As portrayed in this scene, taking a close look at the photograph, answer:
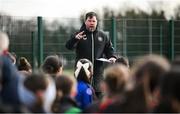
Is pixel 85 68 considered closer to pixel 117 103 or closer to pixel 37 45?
pixel 117 103

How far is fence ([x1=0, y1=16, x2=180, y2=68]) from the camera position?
14328mm

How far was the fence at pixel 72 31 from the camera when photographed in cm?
1433

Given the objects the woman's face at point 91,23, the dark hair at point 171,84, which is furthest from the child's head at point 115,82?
the woman's face at point 91,23

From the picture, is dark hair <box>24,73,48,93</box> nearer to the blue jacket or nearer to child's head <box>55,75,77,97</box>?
child's head <box>55,75,77,97</box>

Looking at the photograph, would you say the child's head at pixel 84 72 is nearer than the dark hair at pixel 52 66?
No

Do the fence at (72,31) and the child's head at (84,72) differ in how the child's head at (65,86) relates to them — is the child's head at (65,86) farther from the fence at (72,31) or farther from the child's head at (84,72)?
the fence at (72,31)

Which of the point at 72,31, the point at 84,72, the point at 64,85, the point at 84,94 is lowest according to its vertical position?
the point at 84,94

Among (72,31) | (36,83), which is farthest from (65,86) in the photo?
(72,31)

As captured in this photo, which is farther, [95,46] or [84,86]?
[95,46]

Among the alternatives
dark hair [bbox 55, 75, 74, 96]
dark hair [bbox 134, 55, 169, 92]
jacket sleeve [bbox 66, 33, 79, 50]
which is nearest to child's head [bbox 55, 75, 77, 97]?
dark hair [bbox 55, 75, 74, 96]

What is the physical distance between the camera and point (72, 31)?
15086mm

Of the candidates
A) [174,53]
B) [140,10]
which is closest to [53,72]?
[174,53]

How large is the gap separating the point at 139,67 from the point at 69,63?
10109mm

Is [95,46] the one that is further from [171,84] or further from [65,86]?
[171,84]
